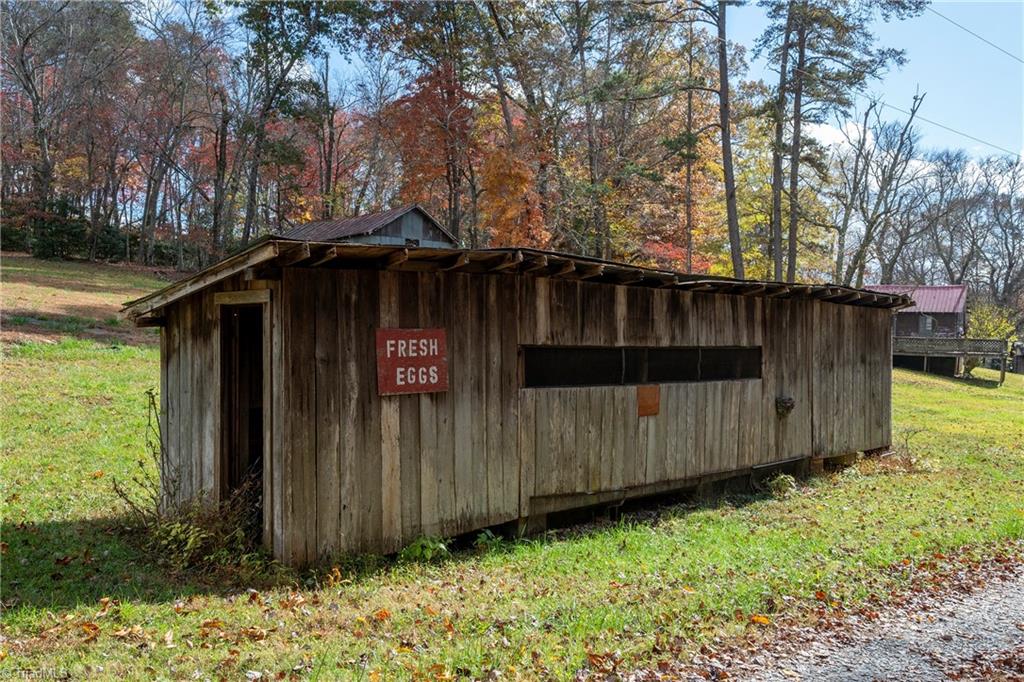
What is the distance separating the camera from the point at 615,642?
174 inches

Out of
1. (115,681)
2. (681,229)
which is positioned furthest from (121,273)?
(115,681)

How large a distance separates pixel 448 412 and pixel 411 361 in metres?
0.64

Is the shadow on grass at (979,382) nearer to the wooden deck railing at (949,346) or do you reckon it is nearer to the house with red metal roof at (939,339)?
the house with red metal roof at (939,339)

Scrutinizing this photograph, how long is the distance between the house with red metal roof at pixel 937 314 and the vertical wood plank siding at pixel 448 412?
119 ft

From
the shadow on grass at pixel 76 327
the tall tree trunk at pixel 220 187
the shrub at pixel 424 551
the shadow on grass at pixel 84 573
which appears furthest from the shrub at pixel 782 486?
the tall tree trunk at pixel 220 187

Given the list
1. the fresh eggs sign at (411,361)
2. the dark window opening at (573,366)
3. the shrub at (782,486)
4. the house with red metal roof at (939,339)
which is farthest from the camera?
the house with red metal roof at (939,339)

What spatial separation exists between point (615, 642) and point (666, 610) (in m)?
0.65

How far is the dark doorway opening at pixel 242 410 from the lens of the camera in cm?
613

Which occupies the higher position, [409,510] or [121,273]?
[121,273]

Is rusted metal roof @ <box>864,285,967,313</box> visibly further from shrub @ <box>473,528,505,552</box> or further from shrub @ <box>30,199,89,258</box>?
shrub @ <box>30,199,89,258</box>

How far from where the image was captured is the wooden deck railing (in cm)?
2888

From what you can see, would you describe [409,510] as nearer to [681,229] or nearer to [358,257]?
[358,257]

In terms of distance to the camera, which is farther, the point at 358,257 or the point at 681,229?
the point at 681,229

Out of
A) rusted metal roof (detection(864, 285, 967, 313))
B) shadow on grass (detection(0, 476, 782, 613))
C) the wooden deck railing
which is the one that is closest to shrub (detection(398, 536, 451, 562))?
shadow on grass (detection(0, 476, 782, 613))
